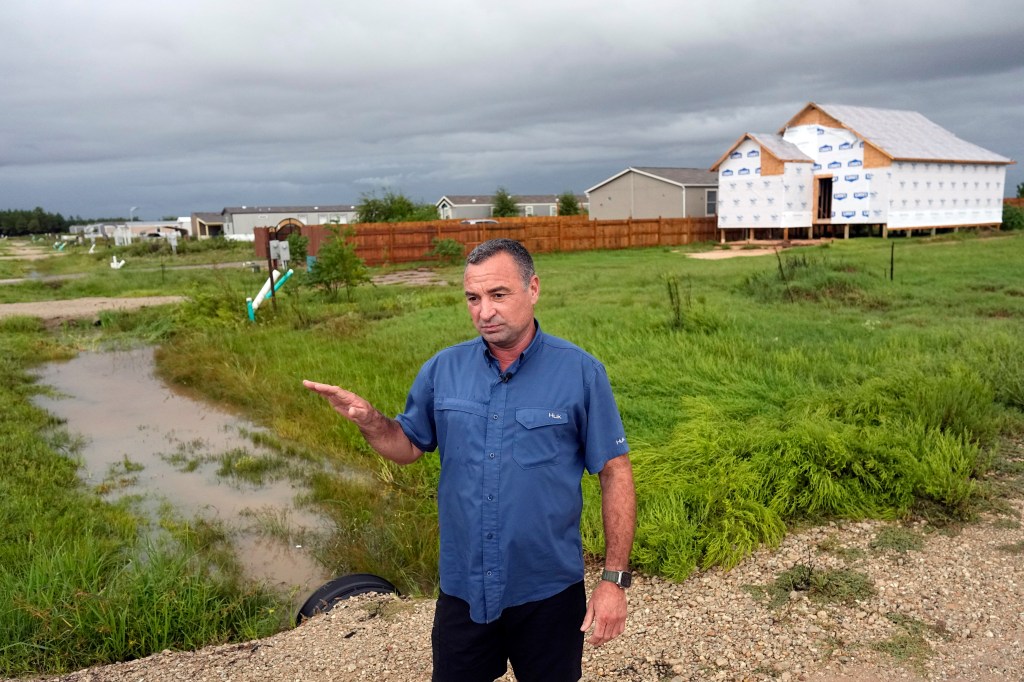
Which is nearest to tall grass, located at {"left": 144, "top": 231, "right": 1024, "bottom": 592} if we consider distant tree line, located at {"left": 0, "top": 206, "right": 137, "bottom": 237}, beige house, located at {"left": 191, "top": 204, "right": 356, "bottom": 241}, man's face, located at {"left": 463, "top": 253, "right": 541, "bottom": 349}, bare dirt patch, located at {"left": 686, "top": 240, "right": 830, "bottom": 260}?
man's face, located at {"left": 463, "top": 253, "right": 541, "bottom": 349}

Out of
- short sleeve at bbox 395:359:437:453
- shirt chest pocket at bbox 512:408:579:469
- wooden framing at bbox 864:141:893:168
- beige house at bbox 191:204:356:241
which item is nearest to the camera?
shirt chest pocket at bbox 512:408:579:469

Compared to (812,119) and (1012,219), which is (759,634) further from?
(1012,219)

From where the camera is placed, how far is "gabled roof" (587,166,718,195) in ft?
128

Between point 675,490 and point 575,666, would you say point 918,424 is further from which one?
point 575,666

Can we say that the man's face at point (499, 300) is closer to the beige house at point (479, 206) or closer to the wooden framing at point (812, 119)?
the wooden framing at point (812, 119)

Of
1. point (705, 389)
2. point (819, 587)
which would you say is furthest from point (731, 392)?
point (819, 587)

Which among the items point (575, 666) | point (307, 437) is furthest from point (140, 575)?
point (307, 437)

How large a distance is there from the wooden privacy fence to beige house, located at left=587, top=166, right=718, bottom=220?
2496mm

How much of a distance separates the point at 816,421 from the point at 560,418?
4.33 metres

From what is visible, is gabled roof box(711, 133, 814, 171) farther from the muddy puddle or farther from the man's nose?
the man's nose

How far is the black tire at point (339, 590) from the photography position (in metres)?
4.51

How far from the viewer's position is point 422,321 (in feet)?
45.4

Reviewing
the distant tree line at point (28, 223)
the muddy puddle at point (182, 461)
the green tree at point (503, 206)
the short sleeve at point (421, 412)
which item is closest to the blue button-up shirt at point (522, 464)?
the short sleeve at point (421, 412)

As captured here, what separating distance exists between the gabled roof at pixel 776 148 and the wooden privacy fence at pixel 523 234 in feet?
15.4
